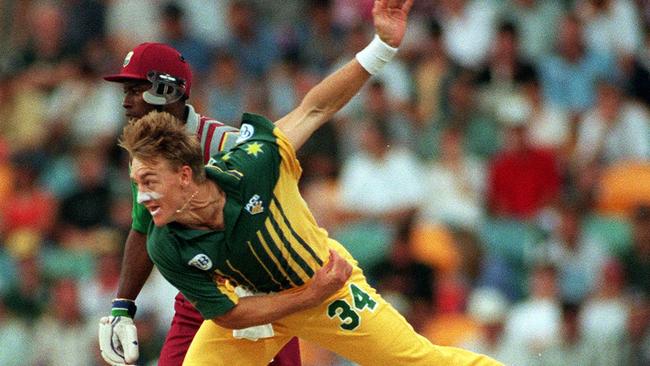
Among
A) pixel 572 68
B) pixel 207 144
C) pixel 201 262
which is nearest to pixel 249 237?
pixel 201 262

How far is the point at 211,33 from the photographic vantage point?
1379cm

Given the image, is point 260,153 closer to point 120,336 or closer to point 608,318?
point 120,336

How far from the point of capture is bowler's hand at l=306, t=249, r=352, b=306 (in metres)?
6.57

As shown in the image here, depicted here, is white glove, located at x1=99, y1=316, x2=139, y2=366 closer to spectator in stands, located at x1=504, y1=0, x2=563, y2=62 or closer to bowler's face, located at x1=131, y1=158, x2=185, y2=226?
bowler's face, located at x1=131, y1=158, x2=185, y2=226

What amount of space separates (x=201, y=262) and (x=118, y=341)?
953 millimetres

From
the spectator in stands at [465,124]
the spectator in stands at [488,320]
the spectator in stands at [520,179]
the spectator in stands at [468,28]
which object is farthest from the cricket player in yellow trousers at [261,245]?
the spectator in stands at [468,28]

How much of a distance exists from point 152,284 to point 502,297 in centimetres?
256

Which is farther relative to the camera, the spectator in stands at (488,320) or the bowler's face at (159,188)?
the spectator in stands at (488,320)

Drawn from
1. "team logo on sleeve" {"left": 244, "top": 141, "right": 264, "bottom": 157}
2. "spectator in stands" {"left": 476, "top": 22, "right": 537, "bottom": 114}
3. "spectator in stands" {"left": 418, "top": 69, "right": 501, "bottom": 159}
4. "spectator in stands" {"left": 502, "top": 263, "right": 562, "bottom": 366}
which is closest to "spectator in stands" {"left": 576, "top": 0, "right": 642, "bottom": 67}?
"spectator in stands" {"left": 476, "top": 22, "right": 537, "bottom": 114}

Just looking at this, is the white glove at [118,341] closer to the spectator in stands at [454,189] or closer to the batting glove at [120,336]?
the batting glove at [120,336]

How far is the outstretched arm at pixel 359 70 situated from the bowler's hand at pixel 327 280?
0.65 m

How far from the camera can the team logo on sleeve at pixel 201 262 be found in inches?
252

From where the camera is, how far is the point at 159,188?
630 cm

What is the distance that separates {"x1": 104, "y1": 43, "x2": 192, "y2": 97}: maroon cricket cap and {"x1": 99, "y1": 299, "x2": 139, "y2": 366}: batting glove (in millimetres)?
1040
